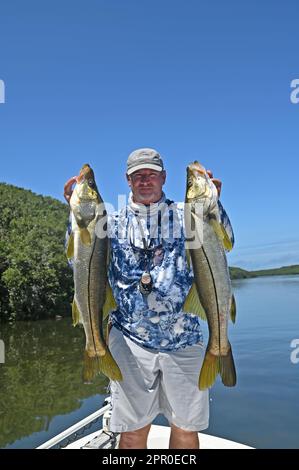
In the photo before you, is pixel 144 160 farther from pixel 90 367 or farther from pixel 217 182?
pixel 90 367

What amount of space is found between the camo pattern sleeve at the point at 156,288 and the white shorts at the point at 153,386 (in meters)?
0.11

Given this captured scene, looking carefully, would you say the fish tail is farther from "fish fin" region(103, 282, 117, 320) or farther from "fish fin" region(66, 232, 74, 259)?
"fish fin" region(66, 232, 74, 259)

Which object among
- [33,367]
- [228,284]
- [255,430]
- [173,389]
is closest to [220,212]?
[228,284]

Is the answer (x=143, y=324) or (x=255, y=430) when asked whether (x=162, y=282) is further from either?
(x=255, y=430)

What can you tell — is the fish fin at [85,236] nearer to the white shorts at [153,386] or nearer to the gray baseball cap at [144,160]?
the gray baseball cap at [144,160]

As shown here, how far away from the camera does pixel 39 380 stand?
23.0m

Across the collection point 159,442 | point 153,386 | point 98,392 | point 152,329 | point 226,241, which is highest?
point 226,241

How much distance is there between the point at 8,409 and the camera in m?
18.1

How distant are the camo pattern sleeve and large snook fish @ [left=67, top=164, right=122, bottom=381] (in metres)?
0.34

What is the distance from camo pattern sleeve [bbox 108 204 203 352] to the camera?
4590 mm

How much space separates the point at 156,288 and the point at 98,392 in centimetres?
1695

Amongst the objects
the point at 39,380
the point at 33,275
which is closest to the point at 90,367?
the point at 39,380

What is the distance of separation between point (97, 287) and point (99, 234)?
0.50 m

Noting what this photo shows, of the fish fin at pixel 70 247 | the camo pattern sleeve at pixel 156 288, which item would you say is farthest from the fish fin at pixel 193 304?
the fish fin at pixel 70 247
